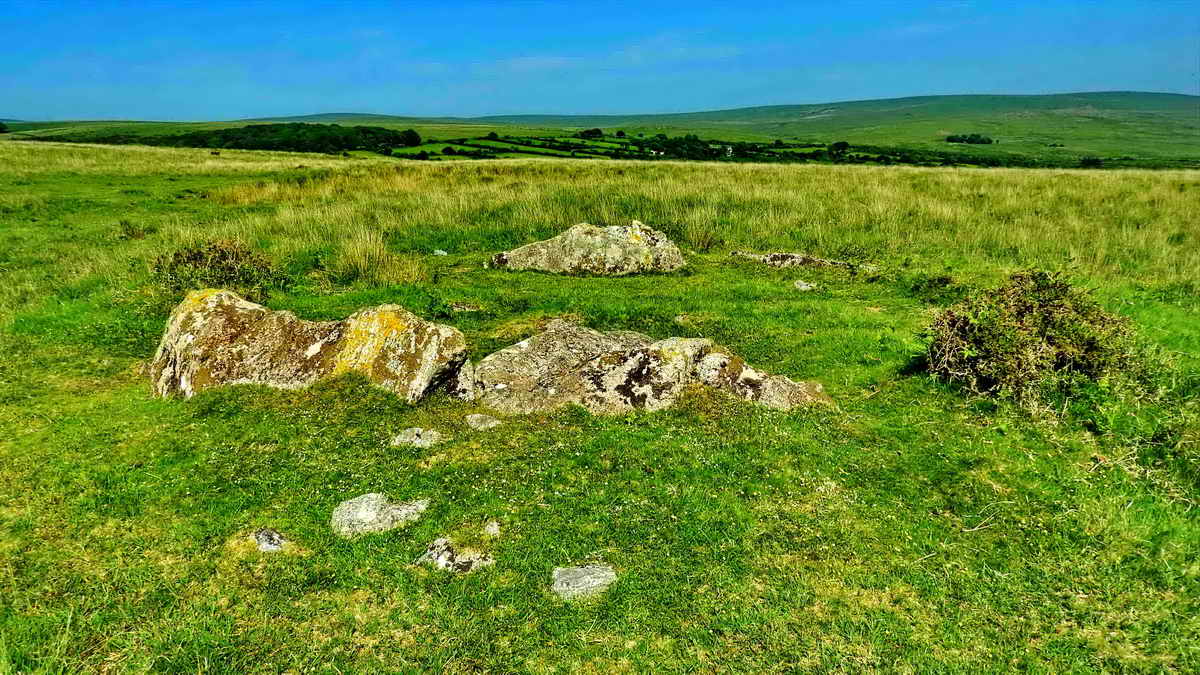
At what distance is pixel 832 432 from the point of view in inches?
Answer: 291

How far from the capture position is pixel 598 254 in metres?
16.4

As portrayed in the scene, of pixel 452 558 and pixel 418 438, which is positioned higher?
pixel 418 438

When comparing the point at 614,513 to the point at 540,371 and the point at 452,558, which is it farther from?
the point at 540,371

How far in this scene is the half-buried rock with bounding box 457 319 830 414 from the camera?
26.2 ft

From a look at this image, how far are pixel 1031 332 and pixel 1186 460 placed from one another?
222 cm

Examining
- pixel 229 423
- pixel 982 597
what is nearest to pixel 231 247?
pixel 229 423

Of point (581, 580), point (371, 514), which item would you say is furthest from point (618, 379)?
point (371, 514)

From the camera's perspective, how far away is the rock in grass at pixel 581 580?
4820 millimetres

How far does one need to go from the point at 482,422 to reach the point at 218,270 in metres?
8.98

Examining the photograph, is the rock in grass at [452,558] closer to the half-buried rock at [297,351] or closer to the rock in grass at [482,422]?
the rock in grass at [482,422]

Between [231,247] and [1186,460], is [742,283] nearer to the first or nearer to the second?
[1186,460]

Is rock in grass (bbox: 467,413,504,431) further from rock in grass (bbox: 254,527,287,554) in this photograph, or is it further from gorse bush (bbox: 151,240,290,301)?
gorse bush (bbox: 151,240,290,301)

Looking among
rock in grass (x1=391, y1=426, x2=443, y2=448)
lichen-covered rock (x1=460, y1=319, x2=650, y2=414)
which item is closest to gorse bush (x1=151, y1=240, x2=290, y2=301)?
lichen-covered rock (x1=460, y1=319, x2=650, y2=414)

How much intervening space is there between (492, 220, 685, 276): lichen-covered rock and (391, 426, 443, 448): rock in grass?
9345 millimetres
